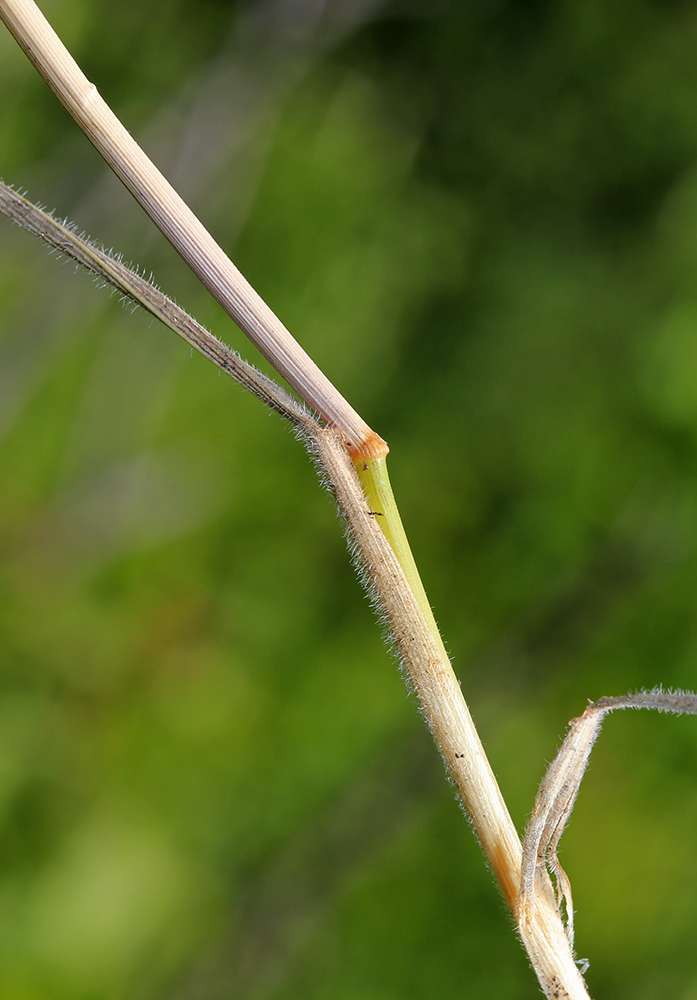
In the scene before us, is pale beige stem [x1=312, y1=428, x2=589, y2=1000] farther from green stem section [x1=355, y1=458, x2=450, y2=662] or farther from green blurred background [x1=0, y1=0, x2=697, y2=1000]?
green blurred background [x1=0, y1=0, x2=697, y2=1000]

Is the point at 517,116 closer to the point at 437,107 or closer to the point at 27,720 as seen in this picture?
the point at 437,107

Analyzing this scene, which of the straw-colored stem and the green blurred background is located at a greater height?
the green blurred background

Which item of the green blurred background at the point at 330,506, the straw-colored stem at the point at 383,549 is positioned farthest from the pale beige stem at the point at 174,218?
the green blurred background at the point at 330,506

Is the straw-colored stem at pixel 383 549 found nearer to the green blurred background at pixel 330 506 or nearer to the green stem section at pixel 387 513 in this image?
the green stem section at pixel 387 513

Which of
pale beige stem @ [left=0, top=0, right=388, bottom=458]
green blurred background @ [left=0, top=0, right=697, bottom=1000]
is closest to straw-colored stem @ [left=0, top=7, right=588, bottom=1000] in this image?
pale beige stem @ [left=0, top=0, right=388, bottom=458]

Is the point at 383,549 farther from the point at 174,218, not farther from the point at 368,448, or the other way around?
the point at 174,218

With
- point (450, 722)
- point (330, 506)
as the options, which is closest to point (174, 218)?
point (450, 722)
